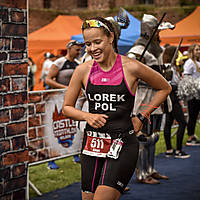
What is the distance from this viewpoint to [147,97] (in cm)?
571

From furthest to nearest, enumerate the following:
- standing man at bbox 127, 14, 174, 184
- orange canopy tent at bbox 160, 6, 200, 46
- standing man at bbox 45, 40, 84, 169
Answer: orange canopy tent at bbox 160, 6, 200, 46 → standing man at bbox 45, 40, 84, 169 → standing man at bbox 127, 14, 174, 184

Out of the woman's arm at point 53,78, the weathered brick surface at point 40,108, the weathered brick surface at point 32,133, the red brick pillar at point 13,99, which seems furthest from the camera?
the woman's arm at point 53,78

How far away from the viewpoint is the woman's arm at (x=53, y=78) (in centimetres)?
711

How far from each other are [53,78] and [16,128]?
8.00 feet

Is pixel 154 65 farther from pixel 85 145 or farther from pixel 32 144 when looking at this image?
pixel 85 145

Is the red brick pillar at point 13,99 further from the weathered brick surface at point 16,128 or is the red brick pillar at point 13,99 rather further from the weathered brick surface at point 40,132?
the weathered brick surface at point 40,132

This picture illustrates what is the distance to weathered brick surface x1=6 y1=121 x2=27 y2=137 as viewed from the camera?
4.89 m

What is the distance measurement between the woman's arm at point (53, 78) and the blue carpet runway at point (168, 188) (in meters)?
1.75

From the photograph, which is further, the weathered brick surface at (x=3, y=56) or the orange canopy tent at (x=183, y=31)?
the orange canopy tent at (x=183, y=31)

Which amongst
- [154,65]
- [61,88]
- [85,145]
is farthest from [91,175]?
[61,88]

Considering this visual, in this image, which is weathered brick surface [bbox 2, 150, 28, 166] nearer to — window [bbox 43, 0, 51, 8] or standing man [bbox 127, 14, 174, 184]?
standing man [bbox 127, 14, 174, 184]

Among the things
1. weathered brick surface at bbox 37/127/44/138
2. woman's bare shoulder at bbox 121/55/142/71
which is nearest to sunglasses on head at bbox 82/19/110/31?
woman's bare shoulder at bbox 121/55/142/71

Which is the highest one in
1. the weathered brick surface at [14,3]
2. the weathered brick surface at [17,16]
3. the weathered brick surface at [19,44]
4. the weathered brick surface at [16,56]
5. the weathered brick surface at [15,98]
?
the weathered brick surface at [14,3]

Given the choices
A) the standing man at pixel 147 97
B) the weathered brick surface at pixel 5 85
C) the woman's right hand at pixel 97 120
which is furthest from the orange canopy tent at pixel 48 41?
the woman's right hand at pixel 97 120
